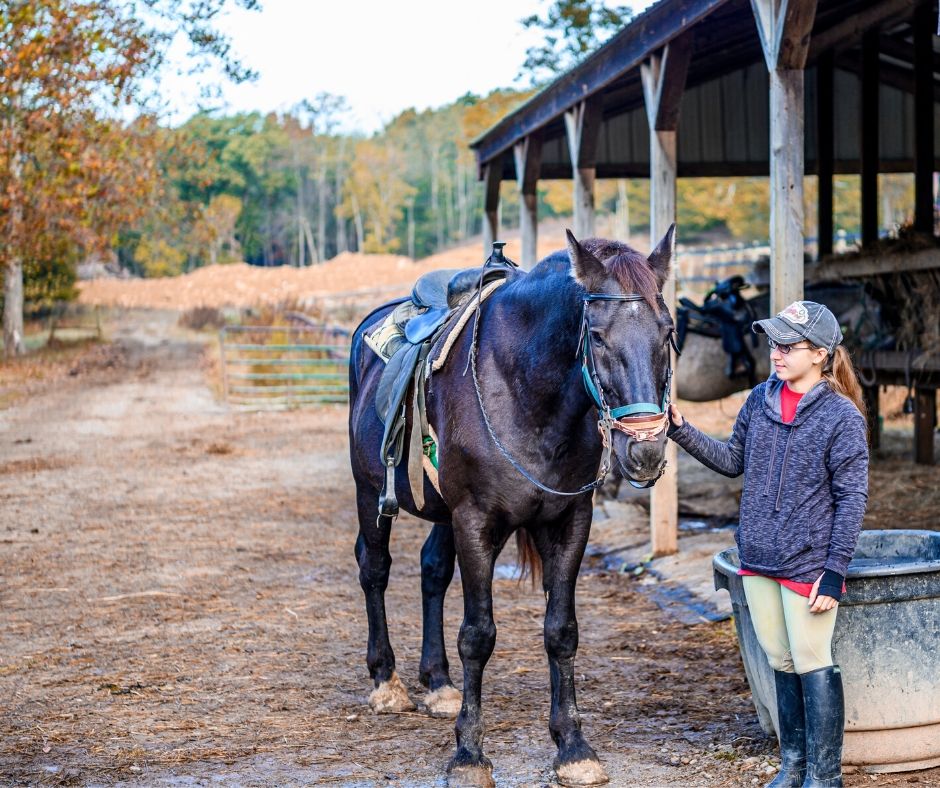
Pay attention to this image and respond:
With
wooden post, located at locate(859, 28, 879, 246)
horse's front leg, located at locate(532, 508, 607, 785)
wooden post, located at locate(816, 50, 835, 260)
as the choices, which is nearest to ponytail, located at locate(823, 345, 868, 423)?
horse's front leg, located at locate(532, 508, 607, 785)

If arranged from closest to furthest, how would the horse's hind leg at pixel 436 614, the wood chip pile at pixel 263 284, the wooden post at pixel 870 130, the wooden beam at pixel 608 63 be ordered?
the horse's hind leg at pixel 436 614 < the wooden beam at pixel 608 63 < the wooden post at pixel 870 130 < the wood chip pile at pixel 263 284

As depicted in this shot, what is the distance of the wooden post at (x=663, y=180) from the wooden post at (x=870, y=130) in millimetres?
2794

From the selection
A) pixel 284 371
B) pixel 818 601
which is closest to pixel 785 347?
pixel 818 601

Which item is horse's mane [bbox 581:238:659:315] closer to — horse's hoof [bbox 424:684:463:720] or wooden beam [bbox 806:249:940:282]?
horse's hoof [bbox 424:684:463:720]

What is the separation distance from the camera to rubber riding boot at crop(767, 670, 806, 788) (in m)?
3.28

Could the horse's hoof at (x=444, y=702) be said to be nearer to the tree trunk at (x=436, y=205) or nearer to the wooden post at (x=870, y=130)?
the wooden post at (x=870, y=130)

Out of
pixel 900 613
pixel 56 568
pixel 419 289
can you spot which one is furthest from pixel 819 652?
pixel 56 568

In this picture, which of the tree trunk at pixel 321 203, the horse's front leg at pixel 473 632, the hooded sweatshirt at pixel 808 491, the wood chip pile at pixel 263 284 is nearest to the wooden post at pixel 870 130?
the hooded sweatshirt at pixel 808 491

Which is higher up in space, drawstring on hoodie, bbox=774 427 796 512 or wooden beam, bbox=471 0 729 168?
wooden beam, bbox=471 0 729 168

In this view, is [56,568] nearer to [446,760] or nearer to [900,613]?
[446,760]

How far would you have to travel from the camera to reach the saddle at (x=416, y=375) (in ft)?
13.3

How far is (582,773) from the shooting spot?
Answer: 360cm

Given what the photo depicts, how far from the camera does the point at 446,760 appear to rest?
3.89m

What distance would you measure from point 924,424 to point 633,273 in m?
7.89
